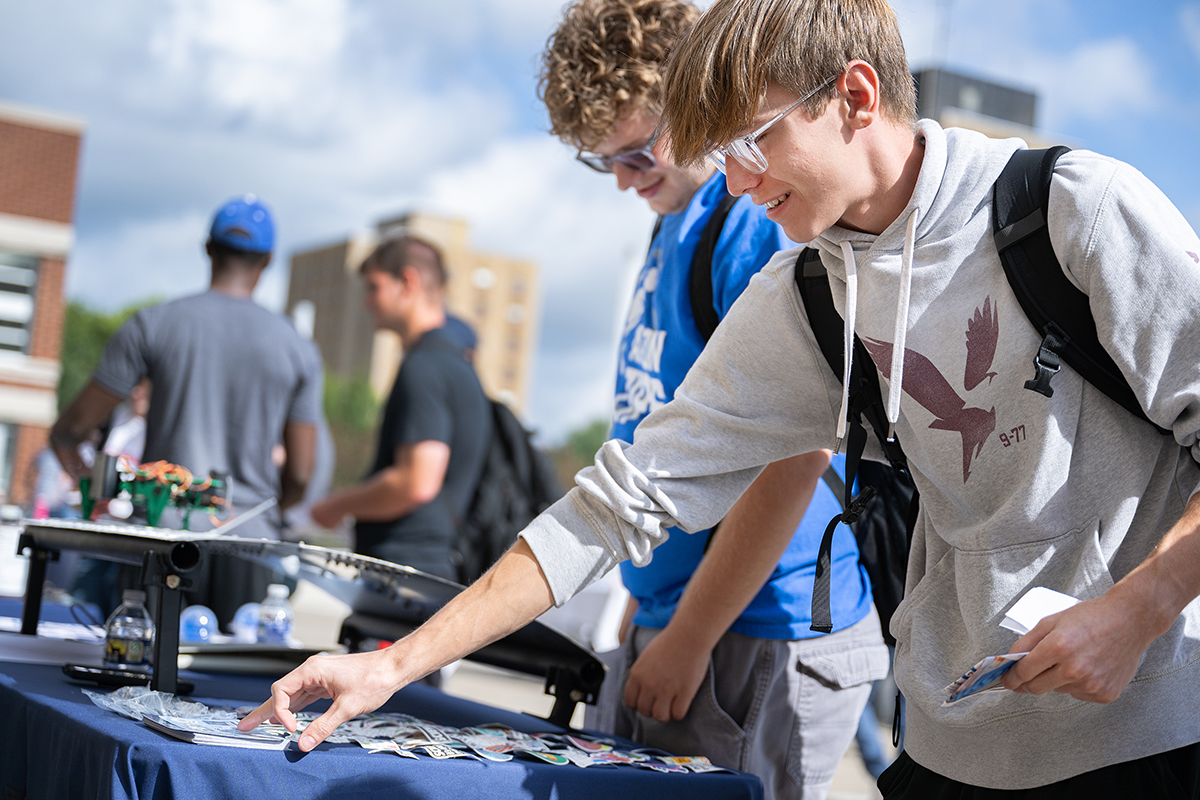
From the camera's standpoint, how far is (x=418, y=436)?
394 cm

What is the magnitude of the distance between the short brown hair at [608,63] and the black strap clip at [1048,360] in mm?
980

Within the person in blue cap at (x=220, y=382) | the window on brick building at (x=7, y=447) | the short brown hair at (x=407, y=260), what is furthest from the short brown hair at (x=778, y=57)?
the window on brick building at (x=7, y=447)

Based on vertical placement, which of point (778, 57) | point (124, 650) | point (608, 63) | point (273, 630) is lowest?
point (273, 630)

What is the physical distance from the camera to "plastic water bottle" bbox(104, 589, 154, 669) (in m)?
1.97

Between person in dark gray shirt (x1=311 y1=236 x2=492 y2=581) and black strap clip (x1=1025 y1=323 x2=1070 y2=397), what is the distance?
2829 mm

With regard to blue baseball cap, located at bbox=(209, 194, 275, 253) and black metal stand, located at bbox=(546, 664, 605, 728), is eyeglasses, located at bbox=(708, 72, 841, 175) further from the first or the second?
blue baseball cap, located at bbox=(209, 194, 275, 253)

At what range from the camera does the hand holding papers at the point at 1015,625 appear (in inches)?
47.2

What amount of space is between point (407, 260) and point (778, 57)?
302cm

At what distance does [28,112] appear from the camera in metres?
22.6

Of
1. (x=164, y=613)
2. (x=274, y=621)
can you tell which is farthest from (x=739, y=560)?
(x=274, y=621)

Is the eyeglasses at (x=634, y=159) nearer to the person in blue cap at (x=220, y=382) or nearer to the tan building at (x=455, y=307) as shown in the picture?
the person in blue cap at (x=220, y=382)

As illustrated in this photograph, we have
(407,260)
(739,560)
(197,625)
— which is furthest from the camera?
(407,260)

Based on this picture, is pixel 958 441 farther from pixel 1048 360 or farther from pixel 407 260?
pixel 407 260

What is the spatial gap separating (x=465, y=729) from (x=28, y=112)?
2458cm
